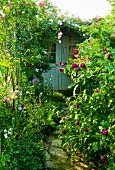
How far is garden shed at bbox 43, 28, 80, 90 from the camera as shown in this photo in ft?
31.3

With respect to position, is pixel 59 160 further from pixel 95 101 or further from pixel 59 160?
pixel 95 101

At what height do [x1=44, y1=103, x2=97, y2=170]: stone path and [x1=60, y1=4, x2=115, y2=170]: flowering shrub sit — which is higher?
[x1=60, y1=4, x2=115, y2=170]: flowering shrub

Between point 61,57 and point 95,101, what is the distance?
21.7 feet

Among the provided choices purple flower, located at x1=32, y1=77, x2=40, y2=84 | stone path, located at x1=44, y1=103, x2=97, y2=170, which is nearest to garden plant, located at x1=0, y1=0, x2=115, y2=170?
stone path, located at x1=44, y1=103, x2=97, y2=170

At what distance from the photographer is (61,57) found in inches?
381

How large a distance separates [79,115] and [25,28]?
275cm

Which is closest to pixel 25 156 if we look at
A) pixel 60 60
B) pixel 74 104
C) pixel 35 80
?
pixel 74 104

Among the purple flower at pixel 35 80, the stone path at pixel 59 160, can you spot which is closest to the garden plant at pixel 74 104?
the stone path at pixel 59 160

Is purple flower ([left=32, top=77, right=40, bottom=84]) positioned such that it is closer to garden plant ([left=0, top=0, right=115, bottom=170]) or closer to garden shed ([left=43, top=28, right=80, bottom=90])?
garden plant ([left=0, top=0, right=115, bottom=170])

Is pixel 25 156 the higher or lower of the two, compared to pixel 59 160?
higher

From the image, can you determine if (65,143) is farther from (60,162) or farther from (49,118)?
(49,118)

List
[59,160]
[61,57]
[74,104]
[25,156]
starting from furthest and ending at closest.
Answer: [61,57] < [59,160] < [74,104] < [25,156]

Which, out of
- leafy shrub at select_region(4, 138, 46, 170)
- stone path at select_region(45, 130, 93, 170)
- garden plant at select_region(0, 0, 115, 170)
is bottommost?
stone path at select_region(45, 130, 93, 170)

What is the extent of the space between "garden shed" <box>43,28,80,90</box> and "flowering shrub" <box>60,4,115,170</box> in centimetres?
583
